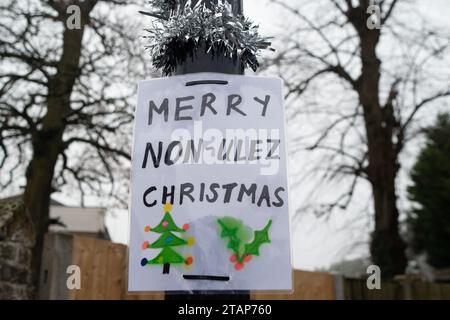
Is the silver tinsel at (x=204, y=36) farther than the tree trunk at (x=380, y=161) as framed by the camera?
No

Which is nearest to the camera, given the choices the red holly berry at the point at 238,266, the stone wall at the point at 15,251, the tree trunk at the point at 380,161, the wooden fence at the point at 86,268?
the red holly berry at the point at 238,266

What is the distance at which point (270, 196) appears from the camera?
1808 millimetres

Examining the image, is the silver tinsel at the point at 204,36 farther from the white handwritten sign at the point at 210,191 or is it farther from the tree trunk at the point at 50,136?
the tree trunk at the point at 50,136

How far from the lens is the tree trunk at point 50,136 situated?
8.64 m

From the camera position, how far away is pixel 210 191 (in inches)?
70.2

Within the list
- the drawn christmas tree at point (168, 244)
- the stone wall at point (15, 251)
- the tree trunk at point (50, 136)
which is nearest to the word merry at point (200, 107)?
the drawn christmas tree at point (168, 244)

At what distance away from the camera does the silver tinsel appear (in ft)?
6.25

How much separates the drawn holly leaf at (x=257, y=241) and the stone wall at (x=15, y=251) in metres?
3.05

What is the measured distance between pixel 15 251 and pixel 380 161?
791 centimetres

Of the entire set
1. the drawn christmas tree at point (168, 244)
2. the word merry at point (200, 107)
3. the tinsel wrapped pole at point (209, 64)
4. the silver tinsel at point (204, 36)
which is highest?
the silver tinsel at point (204, 36)

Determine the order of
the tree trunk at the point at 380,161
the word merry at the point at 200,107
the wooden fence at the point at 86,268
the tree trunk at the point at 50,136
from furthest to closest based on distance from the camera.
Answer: the tree trunk at the point at 380,161 → the tree trunk at the point at 50,136 → the wooden fence at the point at 86,268 → the word merry at the point at 200,107

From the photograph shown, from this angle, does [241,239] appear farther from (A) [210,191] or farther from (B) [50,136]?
(B) [50,136]

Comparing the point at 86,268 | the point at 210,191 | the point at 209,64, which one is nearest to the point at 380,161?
the point at 86,268

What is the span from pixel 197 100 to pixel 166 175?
0.29 meters
